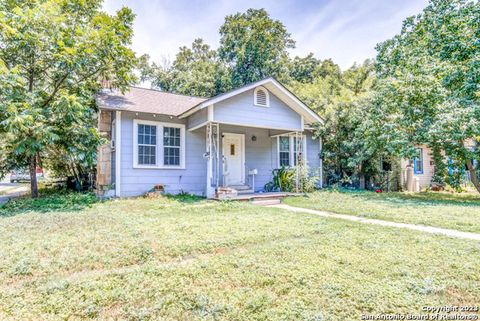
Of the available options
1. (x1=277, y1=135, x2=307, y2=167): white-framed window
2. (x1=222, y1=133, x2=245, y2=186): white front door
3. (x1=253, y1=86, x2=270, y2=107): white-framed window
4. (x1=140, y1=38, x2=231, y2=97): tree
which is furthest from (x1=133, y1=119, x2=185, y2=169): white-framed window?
(x1=140, y1=38, x2=231, y2=97): tree

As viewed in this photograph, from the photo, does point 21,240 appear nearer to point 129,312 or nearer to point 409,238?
point 129,312

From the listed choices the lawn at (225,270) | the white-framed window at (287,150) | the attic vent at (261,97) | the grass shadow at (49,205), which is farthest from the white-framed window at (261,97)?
the grass shadow at (49,205)

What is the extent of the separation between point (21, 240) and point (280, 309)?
→ 4290 millimetres

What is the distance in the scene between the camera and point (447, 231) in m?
5.14

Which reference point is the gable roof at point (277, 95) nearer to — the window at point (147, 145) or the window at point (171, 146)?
the window at point (171, 146)

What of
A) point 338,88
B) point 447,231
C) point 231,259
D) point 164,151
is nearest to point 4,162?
point 164,151

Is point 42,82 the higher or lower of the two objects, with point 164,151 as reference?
higher

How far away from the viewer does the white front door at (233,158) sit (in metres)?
11.5

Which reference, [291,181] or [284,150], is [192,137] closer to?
[291,181]

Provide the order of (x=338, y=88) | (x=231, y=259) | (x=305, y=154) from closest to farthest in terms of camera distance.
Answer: (x=231, y=259) < (x=305, y=154) < (x=338, y=88)

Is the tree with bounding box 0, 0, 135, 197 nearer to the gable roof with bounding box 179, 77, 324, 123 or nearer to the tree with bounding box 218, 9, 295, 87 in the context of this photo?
the gable roof with bounding box 179, 77, 324, 123

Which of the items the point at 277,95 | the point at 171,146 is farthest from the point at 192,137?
the point at 277,95

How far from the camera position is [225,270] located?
3227mm

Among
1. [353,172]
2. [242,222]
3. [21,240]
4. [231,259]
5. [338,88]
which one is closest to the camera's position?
[231,259]
